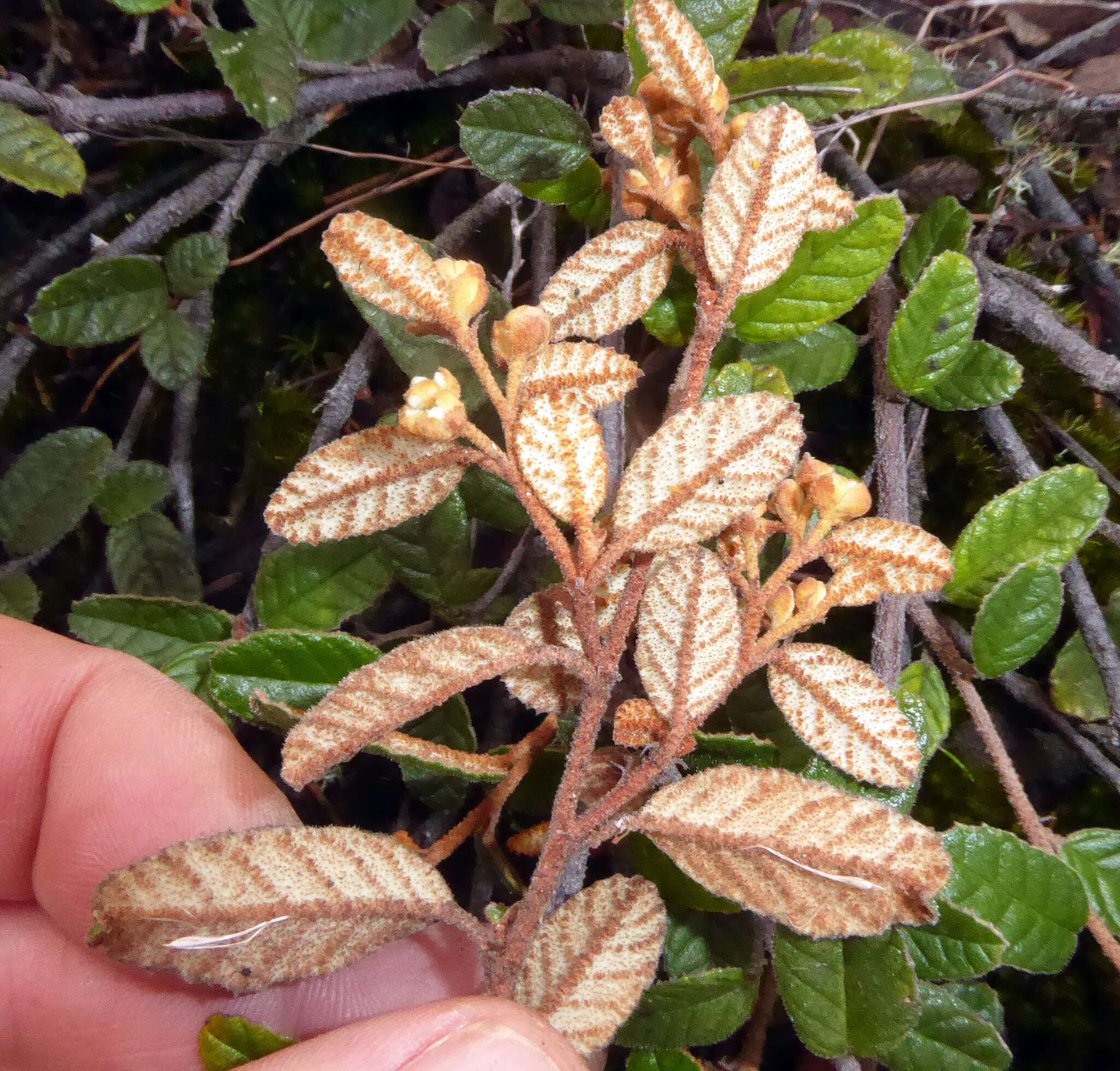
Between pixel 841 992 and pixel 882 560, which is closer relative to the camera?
pixel 882 560

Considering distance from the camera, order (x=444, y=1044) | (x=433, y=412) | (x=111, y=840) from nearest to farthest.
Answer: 1. (x=433, y=412)
2. (x=444, y=1044)
3. (x=111, y=840)

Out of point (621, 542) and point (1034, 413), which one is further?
point (1034, 413)

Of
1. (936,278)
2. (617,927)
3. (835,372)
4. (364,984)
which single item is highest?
(936,278)

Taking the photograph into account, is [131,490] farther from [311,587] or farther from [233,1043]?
[233,1043]

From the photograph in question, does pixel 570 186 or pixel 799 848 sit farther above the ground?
pixel 570 186

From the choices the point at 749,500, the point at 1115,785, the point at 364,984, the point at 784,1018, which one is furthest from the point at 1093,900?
the point at 364,984

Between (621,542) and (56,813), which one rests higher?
(621,542)

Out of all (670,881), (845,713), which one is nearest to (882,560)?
(845,713)

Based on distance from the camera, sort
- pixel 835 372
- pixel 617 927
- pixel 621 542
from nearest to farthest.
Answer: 1. pixel 621 542
2. pixel 617 927
3. pixel 835 372

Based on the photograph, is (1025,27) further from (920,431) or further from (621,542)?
(621,542)
